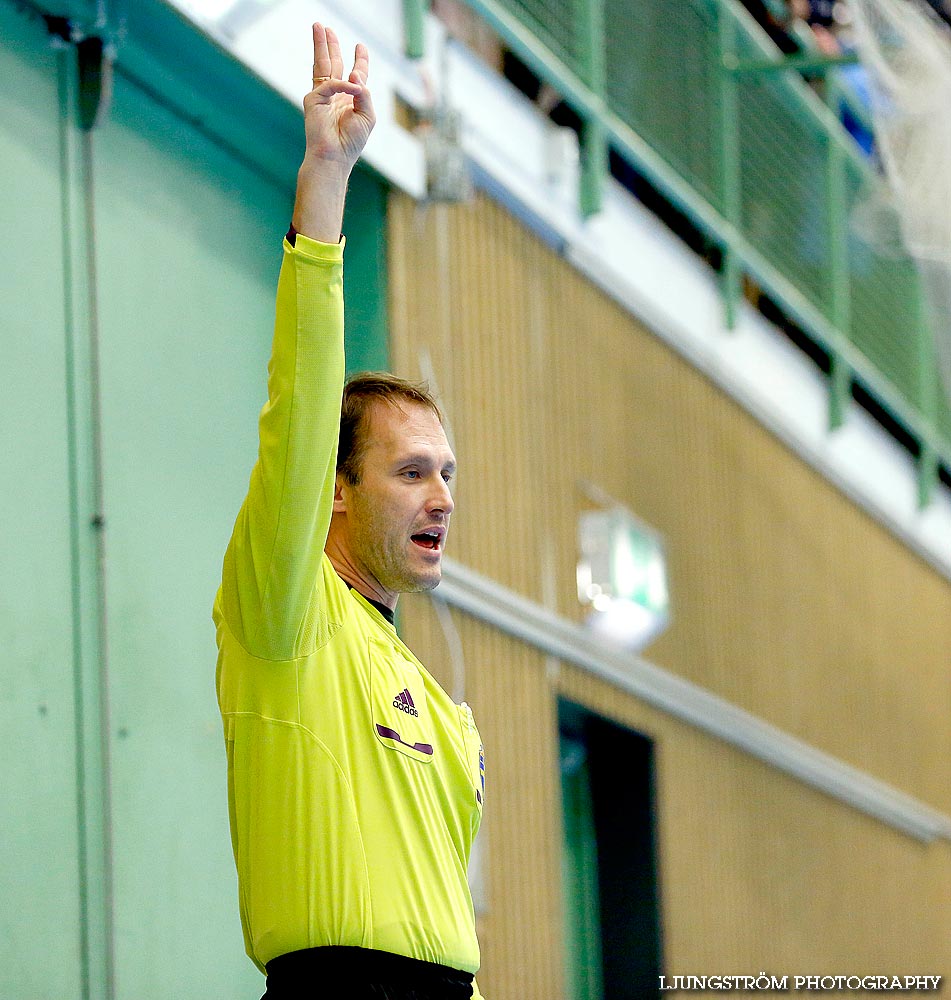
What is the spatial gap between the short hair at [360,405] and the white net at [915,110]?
4455mm

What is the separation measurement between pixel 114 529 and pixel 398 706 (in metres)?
2.03

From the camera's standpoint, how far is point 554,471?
718cm

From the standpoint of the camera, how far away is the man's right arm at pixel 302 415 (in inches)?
104

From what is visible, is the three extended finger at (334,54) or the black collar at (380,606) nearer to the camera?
the three extended finger at (334,54)

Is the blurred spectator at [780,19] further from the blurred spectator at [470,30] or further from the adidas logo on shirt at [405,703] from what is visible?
the adidas logo on shirt at [405,703]

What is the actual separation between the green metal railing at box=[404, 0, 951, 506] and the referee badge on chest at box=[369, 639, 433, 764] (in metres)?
4.29

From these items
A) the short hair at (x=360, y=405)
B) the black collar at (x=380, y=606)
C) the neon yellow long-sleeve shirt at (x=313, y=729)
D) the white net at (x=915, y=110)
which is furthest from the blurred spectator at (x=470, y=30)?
the neon yellow long-sleeve shirt at (x=313, y=729)

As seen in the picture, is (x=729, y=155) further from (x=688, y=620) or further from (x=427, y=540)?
(x=427, y=540)

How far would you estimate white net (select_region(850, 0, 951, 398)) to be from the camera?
7219mm

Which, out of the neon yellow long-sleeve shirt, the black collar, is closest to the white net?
the black collar

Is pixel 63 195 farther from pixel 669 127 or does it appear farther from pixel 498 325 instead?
pixel 669 127

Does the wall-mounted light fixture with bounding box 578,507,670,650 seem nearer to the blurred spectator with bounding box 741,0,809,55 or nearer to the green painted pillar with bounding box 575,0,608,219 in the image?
the green painted pillar with bounding box 575,0,608,219

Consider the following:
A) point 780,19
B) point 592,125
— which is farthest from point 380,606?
point 780,19

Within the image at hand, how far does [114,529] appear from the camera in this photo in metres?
4.77
